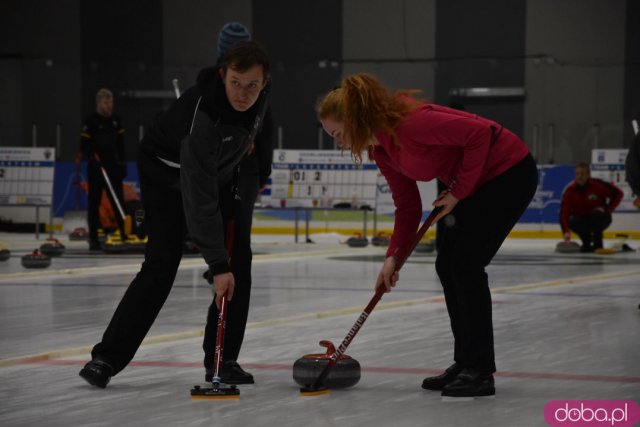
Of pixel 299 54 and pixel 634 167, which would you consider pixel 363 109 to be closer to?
pixel 634 167

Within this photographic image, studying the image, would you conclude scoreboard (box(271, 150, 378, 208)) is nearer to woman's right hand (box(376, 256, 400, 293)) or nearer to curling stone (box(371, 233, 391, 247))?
curling stone (box(371, 233, 391, 247))

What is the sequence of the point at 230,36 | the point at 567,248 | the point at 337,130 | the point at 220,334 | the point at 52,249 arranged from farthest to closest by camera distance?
1. the point at 567,248
2. the point at 52,249
3. the point at 230,36
4. the point at 220,334
5. the point at 337,130

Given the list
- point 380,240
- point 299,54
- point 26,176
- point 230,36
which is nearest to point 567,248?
point 380,240

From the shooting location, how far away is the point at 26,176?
12.1 meters

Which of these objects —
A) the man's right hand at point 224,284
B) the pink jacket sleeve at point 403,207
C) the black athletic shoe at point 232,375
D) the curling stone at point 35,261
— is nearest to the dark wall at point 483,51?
the curling stone at point 35,261

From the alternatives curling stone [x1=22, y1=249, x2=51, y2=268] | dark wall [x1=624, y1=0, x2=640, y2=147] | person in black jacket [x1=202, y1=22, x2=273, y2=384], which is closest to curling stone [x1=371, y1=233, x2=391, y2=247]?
curling stone [x1=22, y1=249, x2=51, y2=268]

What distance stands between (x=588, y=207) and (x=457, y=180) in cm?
869

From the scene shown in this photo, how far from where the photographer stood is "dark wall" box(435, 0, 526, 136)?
53.2 feet

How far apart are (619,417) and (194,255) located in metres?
6.86

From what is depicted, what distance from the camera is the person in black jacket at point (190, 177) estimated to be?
128 inches

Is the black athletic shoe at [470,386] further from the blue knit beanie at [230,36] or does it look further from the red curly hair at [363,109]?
the blue knit beanie at [230,36]

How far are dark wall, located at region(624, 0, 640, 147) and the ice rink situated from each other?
777 centimetres

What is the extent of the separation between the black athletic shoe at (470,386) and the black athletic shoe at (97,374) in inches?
42.6

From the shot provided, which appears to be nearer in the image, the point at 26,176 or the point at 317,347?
the point at 317,347
